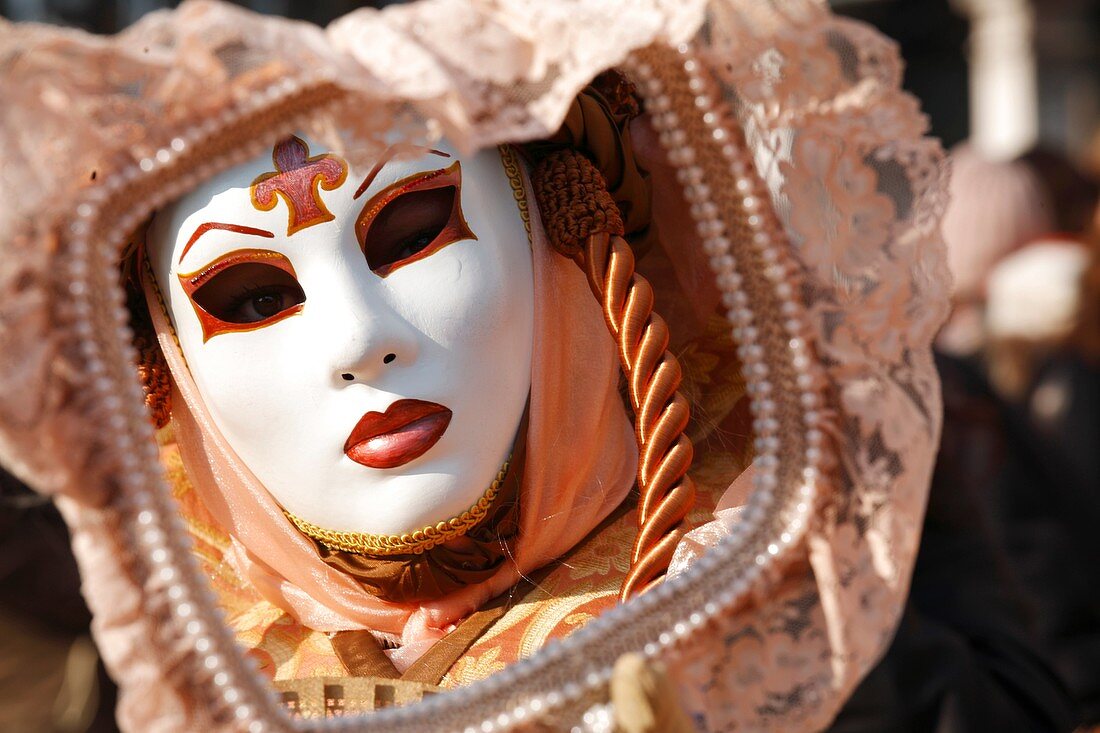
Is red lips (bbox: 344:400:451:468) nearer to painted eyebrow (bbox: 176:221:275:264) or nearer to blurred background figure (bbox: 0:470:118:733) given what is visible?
painted eyebrow (bbox: 176:221:275:264)

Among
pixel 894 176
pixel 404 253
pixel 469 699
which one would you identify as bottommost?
pixel 469 699

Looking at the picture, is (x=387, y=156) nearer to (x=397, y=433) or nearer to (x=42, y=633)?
(x=397, y=433)

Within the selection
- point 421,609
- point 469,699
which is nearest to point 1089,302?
point 421,609

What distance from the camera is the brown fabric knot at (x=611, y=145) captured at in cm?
147

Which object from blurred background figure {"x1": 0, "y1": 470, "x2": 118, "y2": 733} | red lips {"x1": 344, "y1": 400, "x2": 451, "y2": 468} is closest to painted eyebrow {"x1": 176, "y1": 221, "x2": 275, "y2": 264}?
red lips {"x1": 344, "y1": 400, "x2": 451, "y2": 468}

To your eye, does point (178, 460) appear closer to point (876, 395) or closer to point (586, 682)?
point (586, 682)

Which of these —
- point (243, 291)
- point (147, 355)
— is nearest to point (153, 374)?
point (147, 355)

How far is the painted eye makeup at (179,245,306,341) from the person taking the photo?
1.37 metres

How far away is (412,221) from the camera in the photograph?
4.60ft

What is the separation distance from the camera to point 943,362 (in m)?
2.16

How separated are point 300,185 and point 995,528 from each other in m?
1.18

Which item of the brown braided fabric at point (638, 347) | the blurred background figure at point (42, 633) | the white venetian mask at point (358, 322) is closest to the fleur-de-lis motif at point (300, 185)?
the white venetian mask at point (358, 322)

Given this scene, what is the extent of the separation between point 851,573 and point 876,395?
7.0 inches

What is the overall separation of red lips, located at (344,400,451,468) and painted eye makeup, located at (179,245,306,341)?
15 cm
